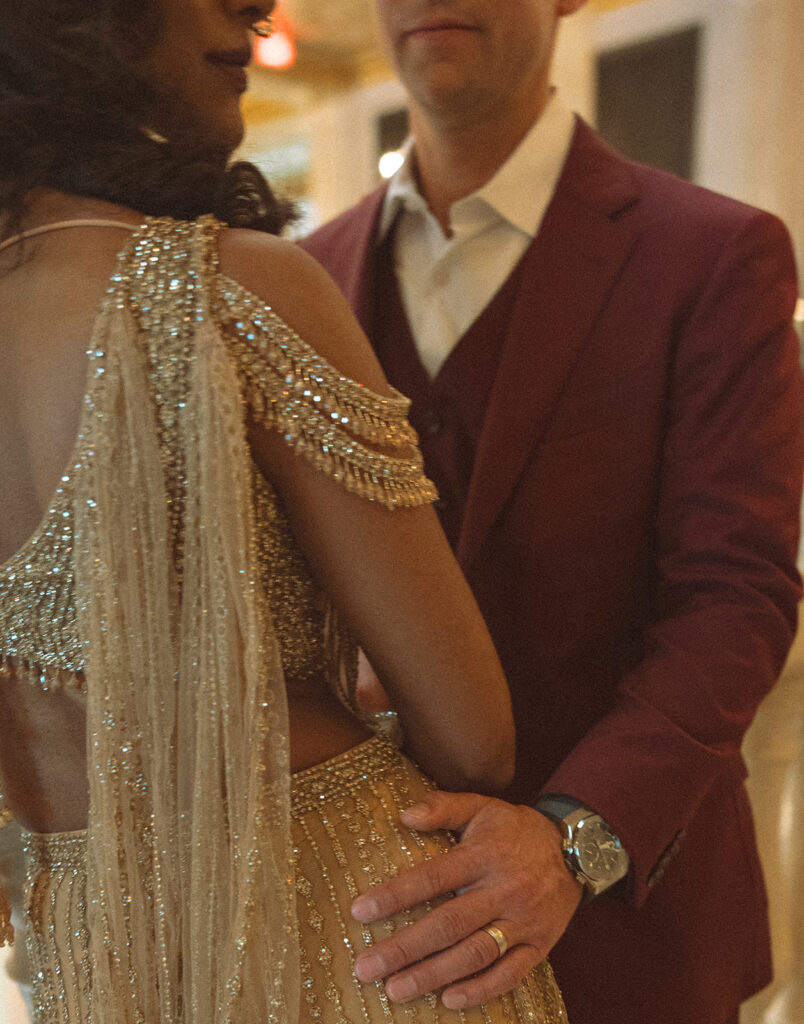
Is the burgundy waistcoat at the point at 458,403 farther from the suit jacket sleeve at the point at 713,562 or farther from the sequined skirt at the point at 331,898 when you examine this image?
the sequined skirt at the point at 331,898

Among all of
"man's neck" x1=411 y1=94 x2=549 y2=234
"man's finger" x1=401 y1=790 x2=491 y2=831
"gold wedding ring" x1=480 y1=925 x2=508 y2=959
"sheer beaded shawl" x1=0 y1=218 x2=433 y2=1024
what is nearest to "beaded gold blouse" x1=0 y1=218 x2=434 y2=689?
"sheer beaded shawl" x1=0 y1=218 x2=433 y2=1024

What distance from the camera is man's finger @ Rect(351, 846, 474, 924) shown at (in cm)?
69

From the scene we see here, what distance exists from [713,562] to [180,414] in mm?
602

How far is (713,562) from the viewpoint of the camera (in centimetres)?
99

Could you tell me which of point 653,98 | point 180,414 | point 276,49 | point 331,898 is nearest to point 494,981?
point 331,898

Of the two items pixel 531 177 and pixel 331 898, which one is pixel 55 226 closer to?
pixel 331 898

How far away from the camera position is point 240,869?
0.65 meters

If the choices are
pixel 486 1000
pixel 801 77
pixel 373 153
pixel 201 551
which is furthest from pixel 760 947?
pixel 373 153

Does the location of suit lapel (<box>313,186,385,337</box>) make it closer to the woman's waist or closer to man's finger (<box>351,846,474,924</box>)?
the woman's waist

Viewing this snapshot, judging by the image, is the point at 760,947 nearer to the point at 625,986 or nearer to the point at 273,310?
the point at 625,986

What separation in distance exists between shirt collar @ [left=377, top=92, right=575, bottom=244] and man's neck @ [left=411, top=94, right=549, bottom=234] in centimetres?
2

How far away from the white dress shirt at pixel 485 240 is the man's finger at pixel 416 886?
592 millimetres

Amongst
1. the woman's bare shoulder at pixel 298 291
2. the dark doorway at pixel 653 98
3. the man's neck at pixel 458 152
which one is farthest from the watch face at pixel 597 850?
the dark doorway at pixel 653 98

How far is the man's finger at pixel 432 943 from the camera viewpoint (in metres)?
0.68
